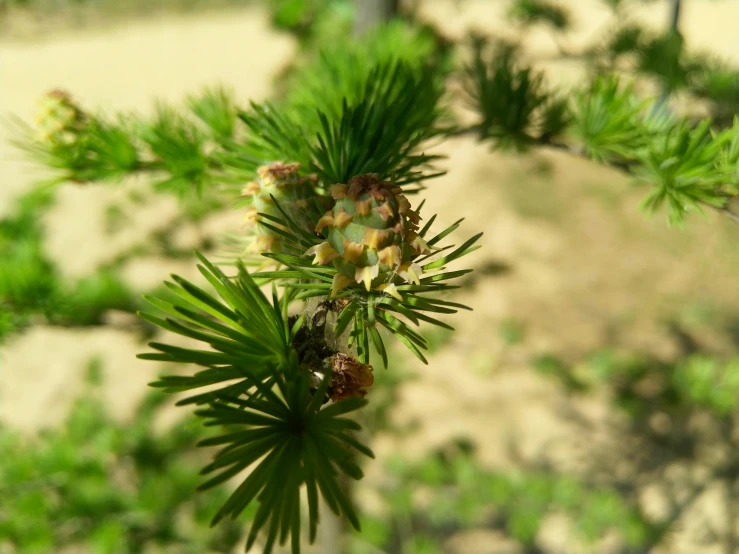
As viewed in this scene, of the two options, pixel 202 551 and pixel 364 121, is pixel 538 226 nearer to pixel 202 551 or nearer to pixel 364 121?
pixel 202 551

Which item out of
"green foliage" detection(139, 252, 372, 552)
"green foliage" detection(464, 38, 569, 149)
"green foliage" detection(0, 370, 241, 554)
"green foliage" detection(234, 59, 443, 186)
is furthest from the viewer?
"green foliage" detection(0, 370, 241, 554)

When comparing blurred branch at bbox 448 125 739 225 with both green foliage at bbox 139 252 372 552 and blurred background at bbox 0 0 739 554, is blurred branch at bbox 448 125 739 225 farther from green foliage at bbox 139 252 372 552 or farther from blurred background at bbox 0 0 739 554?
green foliage at bbox 139 252 372 552

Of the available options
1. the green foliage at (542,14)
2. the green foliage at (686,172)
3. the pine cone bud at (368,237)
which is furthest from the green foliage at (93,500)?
the green foliage at (542,14)

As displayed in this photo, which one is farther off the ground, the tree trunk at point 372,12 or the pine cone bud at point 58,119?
the tree trunk at point 372,12

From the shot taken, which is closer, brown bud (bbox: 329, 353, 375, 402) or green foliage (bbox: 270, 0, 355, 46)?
brown bud (bbox: 329, 353, 375, 402)

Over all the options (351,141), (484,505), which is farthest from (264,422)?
(484,505)

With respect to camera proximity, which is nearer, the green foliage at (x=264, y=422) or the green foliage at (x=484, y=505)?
the green foliage at (x=264, y=422)

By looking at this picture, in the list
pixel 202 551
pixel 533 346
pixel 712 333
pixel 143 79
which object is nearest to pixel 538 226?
pixel 533 346

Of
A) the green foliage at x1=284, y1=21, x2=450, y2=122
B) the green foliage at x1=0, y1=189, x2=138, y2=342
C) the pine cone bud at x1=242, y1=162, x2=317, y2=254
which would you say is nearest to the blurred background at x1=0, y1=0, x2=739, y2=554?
the green foliage at x1=0, y1=189, x2=138, y2=342

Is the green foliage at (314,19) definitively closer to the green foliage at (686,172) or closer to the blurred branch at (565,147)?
the blurred branch at (565,147)
